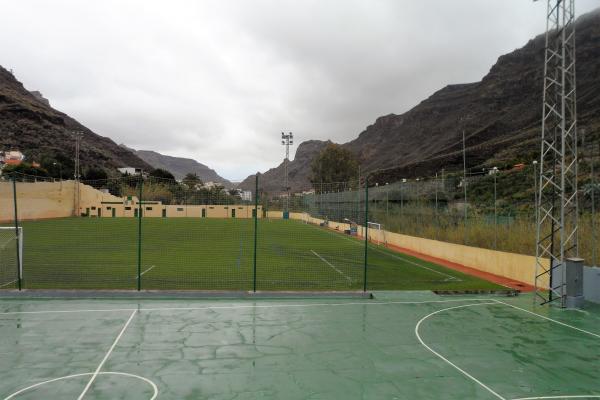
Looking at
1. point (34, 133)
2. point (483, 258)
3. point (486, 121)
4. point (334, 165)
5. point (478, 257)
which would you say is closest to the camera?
point (483, 258)

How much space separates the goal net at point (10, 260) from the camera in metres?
12.2

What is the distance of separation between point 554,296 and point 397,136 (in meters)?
158

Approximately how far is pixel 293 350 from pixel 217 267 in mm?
10061

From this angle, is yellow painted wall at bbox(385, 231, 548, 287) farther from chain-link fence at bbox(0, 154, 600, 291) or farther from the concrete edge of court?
the concrete edge of court

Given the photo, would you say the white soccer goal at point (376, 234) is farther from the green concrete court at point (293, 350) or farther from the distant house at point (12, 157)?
the distant house at point (12, 157)

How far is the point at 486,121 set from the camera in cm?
11006

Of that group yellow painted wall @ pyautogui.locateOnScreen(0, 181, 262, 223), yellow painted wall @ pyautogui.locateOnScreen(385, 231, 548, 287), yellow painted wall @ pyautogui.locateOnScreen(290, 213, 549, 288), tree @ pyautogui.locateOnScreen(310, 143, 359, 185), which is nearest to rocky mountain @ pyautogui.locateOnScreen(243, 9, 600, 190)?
tree @ pyautogui.locateOnScreen(310, 143, 359, 185)

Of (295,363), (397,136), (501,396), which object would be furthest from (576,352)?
(397,136)

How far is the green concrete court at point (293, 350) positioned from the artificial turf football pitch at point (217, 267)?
2.29 metres

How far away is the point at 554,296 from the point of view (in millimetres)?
11734

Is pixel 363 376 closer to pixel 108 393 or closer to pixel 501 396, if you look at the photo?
pixel 501 396

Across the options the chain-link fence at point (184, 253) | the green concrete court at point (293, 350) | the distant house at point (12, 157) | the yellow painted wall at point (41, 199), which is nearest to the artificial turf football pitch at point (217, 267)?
the chain-link fence at point (184, 253)

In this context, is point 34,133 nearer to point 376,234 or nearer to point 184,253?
point 376,234

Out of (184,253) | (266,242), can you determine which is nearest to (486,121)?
(266,242)
